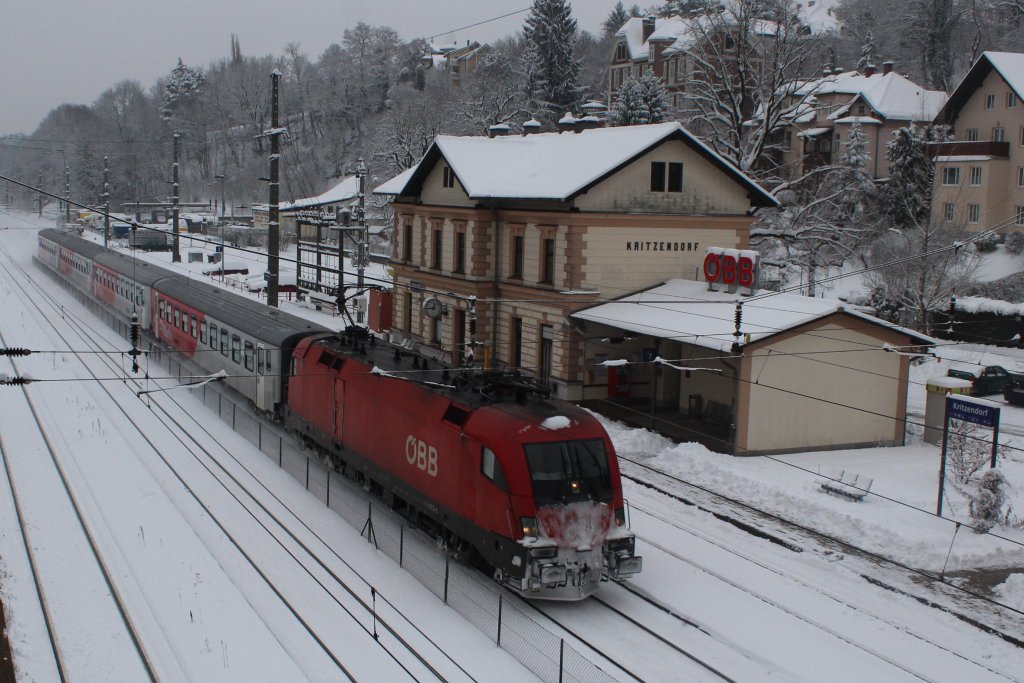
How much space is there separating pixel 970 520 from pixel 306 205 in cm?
5651

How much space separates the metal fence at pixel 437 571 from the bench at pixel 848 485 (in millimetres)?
9087

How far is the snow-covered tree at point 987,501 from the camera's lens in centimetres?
1956

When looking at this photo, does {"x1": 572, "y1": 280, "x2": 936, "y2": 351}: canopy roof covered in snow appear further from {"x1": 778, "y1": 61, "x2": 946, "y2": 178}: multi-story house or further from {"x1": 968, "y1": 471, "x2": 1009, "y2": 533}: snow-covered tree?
{"x1": 778, "y1": 61, "x2": 946, "y2": 178}: multi-story house

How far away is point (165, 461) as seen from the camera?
2438cm

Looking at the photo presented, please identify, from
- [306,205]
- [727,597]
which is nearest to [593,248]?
[727,597]

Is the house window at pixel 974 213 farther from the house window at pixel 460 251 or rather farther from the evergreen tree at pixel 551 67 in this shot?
the evergreen tree at pixel 551 67

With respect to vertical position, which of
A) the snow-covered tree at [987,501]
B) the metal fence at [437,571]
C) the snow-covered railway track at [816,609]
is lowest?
the snow-covered railway track at [816,609]

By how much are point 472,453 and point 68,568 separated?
7627mm

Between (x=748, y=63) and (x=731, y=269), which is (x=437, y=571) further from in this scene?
(x=748, y=63)

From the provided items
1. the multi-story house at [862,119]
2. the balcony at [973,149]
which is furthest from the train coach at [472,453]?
A: the multi-story house at [862,119]

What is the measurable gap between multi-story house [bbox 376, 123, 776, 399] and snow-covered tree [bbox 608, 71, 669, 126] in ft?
105

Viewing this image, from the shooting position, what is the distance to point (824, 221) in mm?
40812

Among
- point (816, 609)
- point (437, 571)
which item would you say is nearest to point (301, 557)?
point (437, 571)

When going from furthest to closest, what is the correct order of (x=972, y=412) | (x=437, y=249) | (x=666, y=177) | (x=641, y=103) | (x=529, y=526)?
1. (x=641, y=103)
2. (x=437, y=249)
3. (x=666, y=177)
4. (x=972, y=412)
5. (x=529, y=526)
